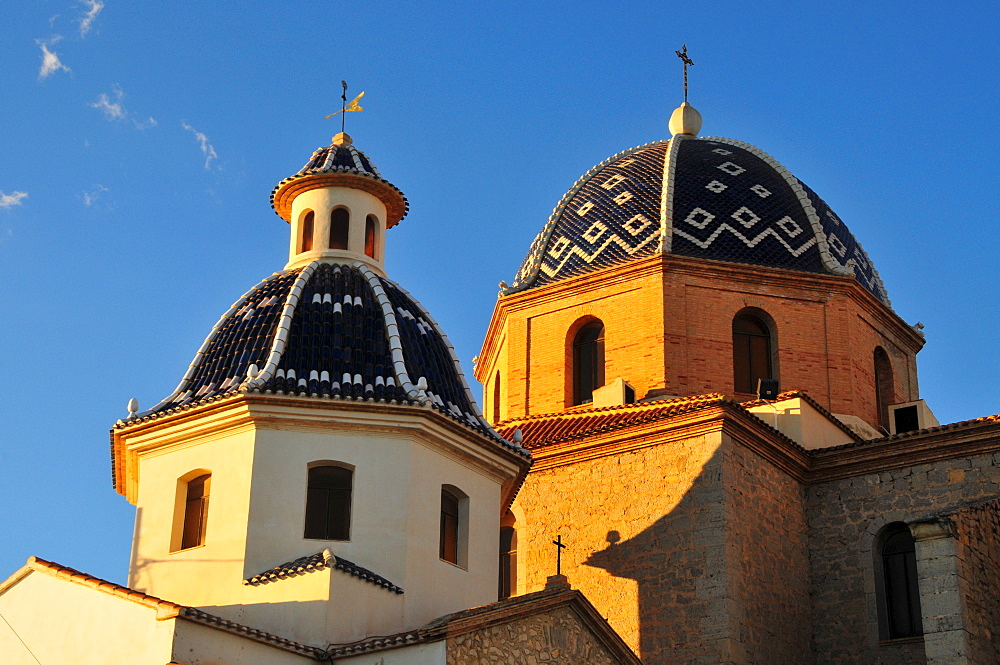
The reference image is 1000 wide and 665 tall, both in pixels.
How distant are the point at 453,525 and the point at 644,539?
10.4 feet

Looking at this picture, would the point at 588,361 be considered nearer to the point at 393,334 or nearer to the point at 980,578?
the point at 393,334

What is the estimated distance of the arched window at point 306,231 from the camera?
18.3 m

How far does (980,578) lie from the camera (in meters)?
16.3

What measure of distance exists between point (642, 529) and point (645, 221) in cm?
657

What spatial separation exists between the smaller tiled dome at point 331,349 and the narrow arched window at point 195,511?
89 cm

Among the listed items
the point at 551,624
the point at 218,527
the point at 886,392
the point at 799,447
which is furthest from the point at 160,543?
the point at 886,392

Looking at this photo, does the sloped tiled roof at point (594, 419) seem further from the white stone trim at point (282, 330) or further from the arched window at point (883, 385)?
the arched window at point (883, 385)

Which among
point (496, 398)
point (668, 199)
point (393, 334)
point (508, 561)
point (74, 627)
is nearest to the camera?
point (74, 627)

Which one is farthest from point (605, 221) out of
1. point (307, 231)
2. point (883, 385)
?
point (307, 231)

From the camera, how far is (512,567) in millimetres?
19734

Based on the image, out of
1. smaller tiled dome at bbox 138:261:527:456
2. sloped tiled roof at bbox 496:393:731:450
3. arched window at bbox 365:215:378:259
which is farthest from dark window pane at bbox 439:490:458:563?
arched window at bbox 365:215:378:259

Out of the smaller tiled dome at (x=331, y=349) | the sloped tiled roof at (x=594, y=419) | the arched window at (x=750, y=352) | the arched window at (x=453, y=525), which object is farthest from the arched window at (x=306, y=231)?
the arched window at (x=750, y=352)

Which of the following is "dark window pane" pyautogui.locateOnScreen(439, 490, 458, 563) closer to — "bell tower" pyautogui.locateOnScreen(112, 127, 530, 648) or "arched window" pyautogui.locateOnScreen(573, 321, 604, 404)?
"bell tower" pyautogui.locateOnScreen(112, 127, 530, 648)

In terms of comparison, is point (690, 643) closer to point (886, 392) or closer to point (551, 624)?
point (551, 624)
